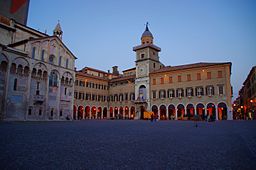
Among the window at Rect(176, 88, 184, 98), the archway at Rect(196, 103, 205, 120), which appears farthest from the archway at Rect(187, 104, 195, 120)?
the window at Rect(176, 88, 184, 98)

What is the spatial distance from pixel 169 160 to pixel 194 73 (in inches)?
1498

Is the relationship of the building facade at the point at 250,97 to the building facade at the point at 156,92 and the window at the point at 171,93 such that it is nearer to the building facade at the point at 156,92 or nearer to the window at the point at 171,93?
the building facade at the point at 156,92

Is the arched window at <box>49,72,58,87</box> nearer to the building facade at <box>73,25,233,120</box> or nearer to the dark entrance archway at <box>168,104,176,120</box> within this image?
the building facade at <box>73,25,233,120</box>

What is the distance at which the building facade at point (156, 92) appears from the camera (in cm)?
3706

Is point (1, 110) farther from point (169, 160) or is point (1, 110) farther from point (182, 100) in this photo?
point (182, 100)

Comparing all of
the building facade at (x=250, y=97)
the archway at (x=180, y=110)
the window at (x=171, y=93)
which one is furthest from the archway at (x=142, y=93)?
the building facade at (x=250, y=97)

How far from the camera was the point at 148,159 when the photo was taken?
4.48 metres

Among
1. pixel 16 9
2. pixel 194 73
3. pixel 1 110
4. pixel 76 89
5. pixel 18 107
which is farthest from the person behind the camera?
pixel 76 89

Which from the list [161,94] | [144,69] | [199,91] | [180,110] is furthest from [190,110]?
[144,69]

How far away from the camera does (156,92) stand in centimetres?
4506

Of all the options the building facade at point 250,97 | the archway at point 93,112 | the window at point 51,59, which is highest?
the window at point 51,59

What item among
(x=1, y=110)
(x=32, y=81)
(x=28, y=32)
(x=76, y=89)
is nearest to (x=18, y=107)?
(x=1, y=110)

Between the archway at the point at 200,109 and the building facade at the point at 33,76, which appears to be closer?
the building facade at the point at 33,76

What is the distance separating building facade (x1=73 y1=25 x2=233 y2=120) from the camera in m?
37.1
